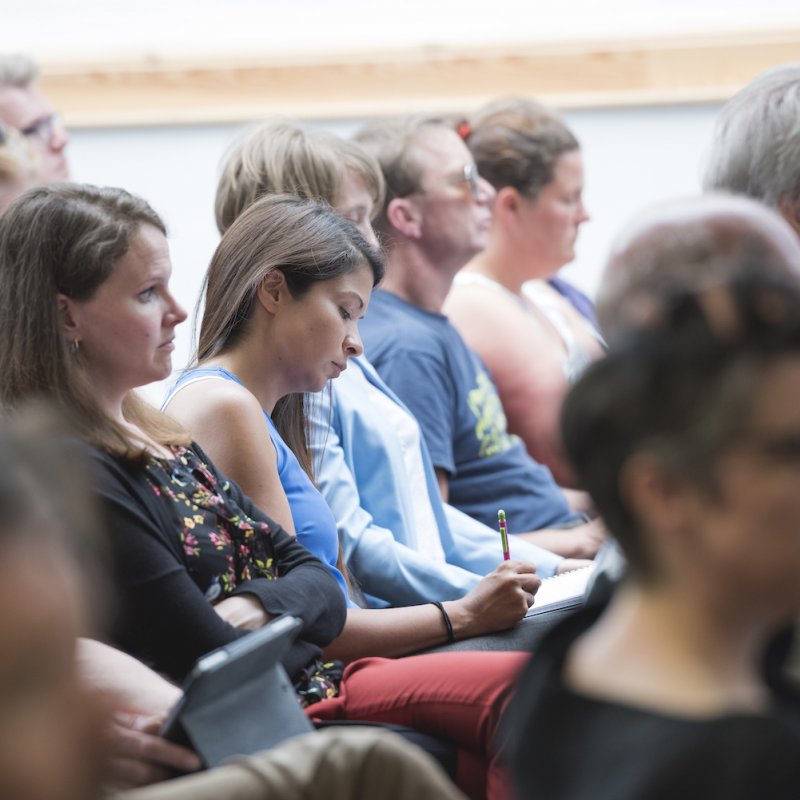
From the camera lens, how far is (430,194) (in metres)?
2.77

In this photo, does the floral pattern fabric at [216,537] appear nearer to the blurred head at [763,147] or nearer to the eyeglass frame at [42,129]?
the blurred head at [763,147]

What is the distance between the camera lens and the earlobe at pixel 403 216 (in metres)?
2.75

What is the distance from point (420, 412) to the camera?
246cm

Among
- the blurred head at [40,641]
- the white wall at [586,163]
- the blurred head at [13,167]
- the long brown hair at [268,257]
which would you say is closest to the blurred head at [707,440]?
the blurred head at [40,641]

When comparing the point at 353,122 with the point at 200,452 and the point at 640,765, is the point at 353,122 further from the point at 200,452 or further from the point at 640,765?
the point at 640,765

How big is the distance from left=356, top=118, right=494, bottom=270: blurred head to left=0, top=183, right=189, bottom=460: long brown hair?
43.2 inches

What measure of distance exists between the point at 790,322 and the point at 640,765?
27 centimetres

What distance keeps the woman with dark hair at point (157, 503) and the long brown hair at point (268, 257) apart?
0.23 metres

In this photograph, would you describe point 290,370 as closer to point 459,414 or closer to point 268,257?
point 268,257

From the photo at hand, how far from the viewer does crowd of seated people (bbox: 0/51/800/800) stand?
74cm

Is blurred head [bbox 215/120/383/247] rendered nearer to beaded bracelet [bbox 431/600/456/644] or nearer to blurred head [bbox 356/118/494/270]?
blurred head [bbox 356/118/494/270]

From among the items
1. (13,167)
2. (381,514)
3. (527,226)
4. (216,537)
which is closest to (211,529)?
(216,537)

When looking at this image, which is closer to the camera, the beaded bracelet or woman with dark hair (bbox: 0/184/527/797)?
woman with dark hair (bbox: 0/184/527/797)

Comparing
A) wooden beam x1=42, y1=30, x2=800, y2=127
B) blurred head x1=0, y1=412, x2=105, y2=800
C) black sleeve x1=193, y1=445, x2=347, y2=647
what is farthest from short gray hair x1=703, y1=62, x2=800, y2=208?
wooden beam x1=42, y1=30, x2=800, y2=127
